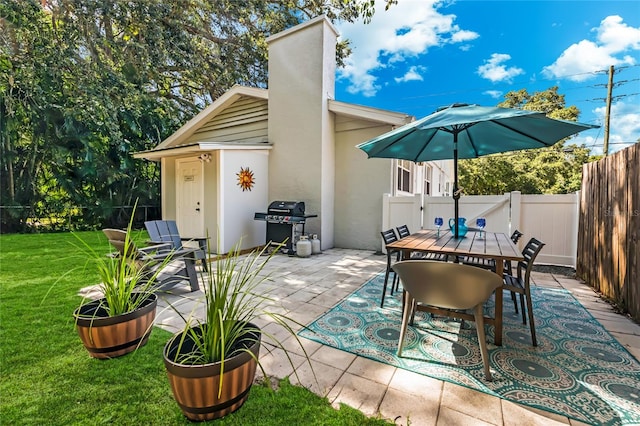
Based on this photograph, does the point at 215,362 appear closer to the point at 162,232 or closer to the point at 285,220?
the point at 162,232

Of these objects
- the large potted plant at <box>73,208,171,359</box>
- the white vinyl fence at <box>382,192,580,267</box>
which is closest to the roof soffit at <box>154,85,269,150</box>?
the white vinyl fence at <box>382,192,580,267</box>

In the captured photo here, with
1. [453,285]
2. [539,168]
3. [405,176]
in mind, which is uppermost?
[539,168]

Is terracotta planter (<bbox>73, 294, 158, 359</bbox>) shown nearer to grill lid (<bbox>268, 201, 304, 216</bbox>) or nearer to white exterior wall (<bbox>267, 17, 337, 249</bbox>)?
grill lid (<bbox>268, 201, 304, 216</bbox>)

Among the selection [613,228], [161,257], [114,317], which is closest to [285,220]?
[161,257]

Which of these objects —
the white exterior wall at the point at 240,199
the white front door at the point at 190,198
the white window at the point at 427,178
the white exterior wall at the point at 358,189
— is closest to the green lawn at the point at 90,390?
the white exterior wall at the point at 240,199

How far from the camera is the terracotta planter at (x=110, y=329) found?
1957 millimetres

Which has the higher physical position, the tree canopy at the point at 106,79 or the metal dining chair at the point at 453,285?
the tree canopy at the point at 106,79

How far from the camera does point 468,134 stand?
3.79 m

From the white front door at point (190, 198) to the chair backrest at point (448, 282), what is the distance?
6.39 meters

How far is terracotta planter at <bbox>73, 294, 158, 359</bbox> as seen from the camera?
1.96m

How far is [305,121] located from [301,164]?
42.1 inches

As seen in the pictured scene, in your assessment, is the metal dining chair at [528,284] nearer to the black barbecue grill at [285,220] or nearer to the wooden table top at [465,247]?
the wooden table top at [465,247]

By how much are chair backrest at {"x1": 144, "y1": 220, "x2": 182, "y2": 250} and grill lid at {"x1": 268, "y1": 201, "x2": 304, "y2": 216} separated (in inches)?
90.8

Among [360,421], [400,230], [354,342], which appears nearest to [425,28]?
[400,230]
